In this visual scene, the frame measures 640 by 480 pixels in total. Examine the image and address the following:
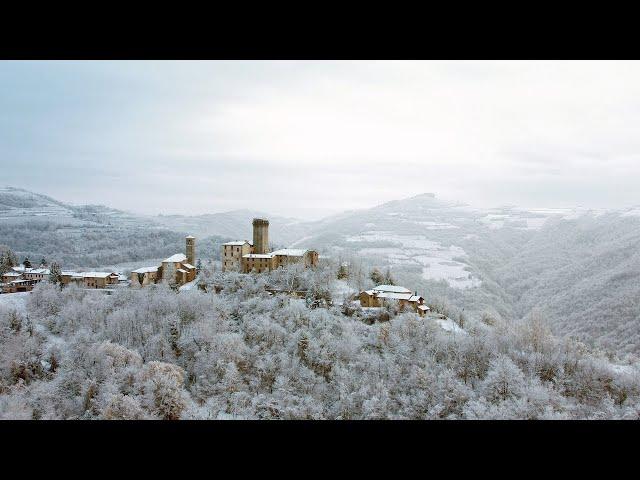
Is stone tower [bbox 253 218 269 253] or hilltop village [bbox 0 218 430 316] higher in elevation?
stone tower [bbox 253 218 269 253]

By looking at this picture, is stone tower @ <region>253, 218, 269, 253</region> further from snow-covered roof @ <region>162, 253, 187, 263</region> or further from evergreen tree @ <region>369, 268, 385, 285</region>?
evergreen tree @ <region>369, 268, 385, 285</region>

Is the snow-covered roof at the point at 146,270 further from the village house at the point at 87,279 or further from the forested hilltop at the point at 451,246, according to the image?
the forested hilltop at the point at 451,246

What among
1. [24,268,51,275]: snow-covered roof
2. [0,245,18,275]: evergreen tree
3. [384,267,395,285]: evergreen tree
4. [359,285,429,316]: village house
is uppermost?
[0,245,18,275]: evergreen tree

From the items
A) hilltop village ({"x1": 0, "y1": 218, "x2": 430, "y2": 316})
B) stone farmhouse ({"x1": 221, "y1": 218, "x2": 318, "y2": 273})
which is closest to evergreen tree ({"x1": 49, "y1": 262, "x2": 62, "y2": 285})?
hilltop village ({"x1": 0, "y1": 218, "x2": 430, "y2": 316})

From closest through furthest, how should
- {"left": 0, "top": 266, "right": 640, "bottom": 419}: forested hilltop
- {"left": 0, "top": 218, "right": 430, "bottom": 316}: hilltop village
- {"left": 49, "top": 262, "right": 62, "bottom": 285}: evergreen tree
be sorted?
{"left": 0, "top": 266, "right": 640, "bottom": 419}: forested hilltop, {"left": 49, "top": 262, "right": 62, "bottom": 285}: evergreen tree, {"left": 0, "top": 218, "right": 430, "bottom": 316}: hilltop village

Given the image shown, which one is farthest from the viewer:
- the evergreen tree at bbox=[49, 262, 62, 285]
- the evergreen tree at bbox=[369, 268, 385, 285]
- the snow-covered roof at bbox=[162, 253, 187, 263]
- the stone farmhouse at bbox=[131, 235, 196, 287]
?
the evergreen tree at bbox=[369, 268, 385, 285]

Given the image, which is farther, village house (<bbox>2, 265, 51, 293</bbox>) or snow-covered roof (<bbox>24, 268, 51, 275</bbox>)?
snow-covered roof (<bbox>24, 268, 51, 275</bbox>)

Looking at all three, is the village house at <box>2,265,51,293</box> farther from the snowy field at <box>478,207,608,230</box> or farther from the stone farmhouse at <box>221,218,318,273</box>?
the snowy field at <box>478,207,608,230</box>

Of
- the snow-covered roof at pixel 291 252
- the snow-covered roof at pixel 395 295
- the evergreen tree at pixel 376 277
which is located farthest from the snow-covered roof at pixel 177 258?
the evergreen tree at pixel 376 277
